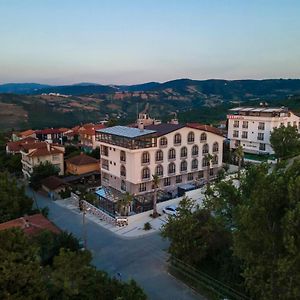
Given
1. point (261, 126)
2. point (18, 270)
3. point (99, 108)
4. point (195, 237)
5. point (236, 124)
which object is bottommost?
point (99, 108)

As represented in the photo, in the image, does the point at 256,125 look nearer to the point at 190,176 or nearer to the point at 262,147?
the point at 262,147

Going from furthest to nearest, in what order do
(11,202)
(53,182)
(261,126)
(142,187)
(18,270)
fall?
(261,126) → (53,182) → (142,187) → (11,202) → (18,270)

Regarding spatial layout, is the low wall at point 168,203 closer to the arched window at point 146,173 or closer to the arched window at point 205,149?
the arched window at point 146,173

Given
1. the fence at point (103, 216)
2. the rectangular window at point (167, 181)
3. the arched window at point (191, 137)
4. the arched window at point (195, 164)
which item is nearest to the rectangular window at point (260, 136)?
the arched window at point (195, 164)

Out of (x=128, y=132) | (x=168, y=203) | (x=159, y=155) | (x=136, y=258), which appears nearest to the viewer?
(x=136, y=258)

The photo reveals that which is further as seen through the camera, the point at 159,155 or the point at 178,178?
the point at 178,178

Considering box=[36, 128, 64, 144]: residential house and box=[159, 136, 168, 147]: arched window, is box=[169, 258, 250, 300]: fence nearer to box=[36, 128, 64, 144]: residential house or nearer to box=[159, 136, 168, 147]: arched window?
box=[159, 136, 168, 147]: arched window

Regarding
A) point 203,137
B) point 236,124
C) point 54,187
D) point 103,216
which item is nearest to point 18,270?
point 103,216

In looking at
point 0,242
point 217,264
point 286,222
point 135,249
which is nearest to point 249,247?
point 286,222
